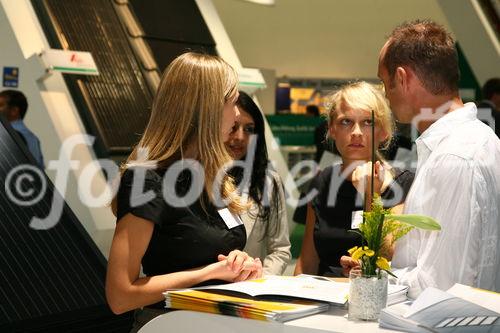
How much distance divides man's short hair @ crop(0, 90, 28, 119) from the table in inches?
211

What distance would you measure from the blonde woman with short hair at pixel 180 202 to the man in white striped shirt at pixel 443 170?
1.68 ft

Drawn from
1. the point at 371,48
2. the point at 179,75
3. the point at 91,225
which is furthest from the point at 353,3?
the point at 179,75

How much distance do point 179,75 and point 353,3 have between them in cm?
1490

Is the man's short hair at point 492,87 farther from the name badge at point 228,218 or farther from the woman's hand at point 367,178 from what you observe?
the name badge at point 228,218

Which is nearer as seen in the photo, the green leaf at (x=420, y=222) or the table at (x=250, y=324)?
the table at (x=250, y=324)

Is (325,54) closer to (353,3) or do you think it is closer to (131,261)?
(353,3)

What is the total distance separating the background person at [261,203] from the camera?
143 inches

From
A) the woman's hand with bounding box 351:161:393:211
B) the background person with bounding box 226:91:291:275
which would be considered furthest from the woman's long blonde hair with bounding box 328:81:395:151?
the background person with bounding box 226:91:291:275

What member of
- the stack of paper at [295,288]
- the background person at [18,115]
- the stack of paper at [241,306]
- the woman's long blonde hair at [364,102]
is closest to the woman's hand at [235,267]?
the stack of paper at [295,288]

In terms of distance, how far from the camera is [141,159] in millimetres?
2535

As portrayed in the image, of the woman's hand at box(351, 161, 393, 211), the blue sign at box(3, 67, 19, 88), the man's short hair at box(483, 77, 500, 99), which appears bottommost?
the woman's hand at box(351, 161, 393, 211)

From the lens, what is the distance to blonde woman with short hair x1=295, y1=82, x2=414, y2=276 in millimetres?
3449

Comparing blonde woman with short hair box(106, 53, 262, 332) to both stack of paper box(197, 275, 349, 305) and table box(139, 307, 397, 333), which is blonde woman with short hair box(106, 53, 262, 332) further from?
table box(139, 307, 397, 333)

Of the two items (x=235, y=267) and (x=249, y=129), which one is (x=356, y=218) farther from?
(x=235, y=267)
